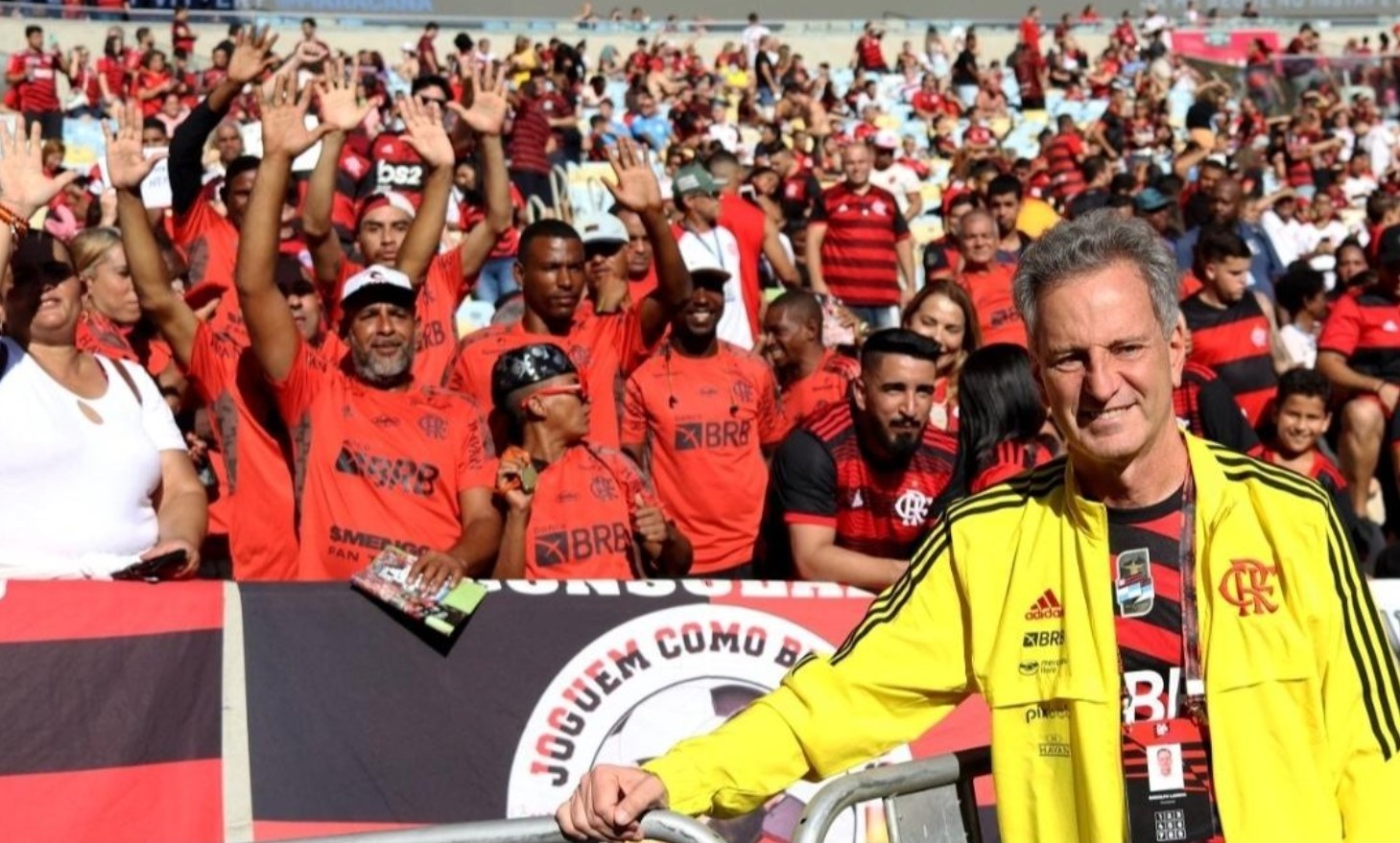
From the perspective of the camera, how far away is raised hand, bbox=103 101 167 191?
6.23 m

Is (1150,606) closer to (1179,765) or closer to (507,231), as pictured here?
(1179,765)

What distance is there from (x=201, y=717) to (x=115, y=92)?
20.7m

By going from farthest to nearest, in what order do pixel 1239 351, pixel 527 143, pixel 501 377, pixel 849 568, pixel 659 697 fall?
pixel 527 143
pixel 1239 351
pixel 501 377
pixel 849 568
pixel 659 697

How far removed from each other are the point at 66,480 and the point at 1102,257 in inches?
134

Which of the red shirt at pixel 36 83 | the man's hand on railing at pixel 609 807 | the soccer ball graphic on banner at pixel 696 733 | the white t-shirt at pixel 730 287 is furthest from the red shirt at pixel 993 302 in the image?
the red shirt at pixel 36 83

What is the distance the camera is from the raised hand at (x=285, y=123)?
6.37 metres

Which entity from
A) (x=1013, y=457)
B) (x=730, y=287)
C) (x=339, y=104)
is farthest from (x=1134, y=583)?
(x=730, y=287)

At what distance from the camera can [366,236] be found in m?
8.05

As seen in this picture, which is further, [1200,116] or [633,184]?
[1200,116]

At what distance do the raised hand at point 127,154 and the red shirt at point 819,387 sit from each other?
295cm

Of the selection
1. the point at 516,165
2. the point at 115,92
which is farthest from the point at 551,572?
the point at 115,92

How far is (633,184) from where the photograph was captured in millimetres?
7172

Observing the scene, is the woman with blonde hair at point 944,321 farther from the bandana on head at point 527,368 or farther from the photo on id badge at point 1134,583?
the photo on id badge at point 1134,583

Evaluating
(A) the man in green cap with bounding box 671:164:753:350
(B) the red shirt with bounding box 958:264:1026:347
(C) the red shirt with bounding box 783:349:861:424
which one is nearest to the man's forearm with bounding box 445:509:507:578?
(C) the red shirt with bounding box 783:349:861:424
